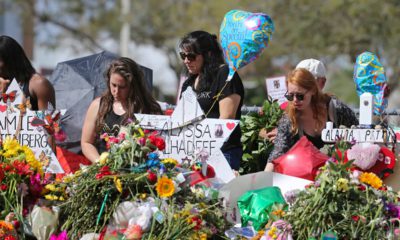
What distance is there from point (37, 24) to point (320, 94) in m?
22.9

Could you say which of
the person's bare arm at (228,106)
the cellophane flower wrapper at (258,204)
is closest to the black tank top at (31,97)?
the person's bare arm at (228,106)

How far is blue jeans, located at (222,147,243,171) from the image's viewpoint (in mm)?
5043

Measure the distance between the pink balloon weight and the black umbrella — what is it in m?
2.73

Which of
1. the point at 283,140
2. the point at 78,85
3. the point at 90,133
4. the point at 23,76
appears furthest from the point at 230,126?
the point at 78,85

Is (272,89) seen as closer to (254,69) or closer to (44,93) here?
(44,93)

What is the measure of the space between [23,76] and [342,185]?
2777mm

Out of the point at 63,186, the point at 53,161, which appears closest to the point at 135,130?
the point at 63,186

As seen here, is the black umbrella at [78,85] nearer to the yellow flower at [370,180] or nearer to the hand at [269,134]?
the hand at [269,134]

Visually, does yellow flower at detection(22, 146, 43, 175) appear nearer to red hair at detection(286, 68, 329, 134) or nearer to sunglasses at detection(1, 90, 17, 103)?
sunglasses at detection(1, 90, 17, 103)

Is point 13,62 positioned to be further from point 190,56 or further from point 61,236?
point 61,236

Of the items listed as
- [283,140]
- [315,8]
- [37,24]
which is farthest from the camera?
[37,24]

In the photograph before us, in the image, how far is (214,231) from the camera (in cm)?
388

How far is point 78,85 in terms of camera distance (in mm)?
7188

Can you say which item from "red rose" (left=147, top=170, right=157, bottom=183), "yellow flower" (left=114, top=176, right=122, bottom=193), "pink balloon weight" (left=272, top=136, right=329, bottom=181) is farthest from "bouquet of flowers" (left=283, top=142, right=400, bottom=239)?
"yellow flower" (left=114, top=176, right=122, bottom=193)
